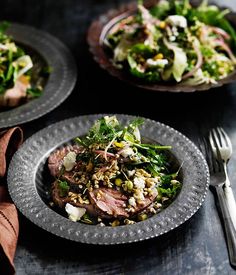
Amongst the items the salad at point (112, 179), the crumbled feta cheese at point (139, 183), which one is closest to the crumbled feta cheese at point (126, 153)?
the salad at point (112, 179)

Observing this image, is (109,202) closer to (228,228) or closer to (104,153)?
(104,153)

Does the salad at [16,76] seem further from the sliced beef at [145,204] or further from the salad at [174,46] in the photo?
the sliced beef at [145,204]

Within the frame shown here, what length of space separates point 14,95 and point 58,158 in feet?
2.29

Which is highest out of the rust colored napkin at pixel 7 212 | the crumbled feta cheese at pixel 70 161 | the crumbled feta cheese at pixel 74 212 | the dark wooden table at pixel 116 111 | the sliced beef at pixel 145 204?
the crumbled feta cheese at pixel 70 161

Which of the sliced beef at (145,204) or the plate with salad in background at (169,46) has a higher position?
the plate with salad in background at (169,46)

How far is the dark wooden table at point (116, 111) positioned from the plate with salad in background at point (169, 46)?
0.41ft

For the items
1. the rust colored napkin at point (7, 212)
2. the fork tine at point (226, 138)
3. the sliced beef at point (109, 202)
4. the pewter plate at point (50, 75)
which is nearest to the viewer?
the rust colored napkin at point (7, 212)

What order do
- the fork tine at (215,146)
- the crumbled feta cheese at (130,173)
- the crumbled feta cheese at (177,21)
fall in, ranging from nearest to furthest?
1. the crumbled feta cheese at (130,173)
2. the fork tine at (215,146)
3. the crumbled feta cheese at (177,21)

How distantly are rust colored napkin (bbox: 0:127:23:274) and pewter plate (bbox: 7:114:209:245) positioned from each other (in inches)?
2.6

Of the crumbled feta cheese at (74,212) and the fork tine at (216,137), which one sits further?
the fork tine at (216,137)

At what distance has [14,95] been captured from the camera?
3.48 meters

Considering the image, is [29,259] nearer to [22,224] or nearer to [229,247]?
[22,224]

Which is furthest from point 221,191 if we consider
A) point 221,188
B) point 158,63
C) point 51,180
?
point 158,63

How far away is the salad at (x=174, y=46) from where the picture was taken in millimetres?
3502
